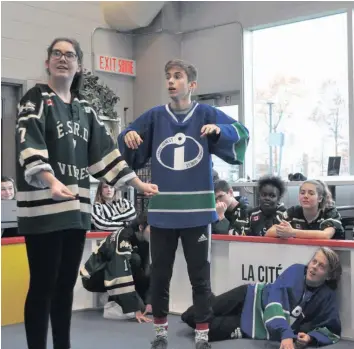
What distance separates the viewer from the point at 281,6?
6.56m

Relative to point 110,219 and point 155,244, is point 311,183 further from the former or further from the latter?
point 110,219

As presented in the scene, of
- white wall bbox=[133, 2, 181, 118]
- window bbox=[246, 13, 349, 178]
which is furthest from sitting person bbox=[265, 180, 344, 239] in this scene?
white wall bbox=[133, 2, 181, 118]

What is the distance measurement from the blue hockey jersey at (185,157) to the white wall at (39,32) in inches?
161

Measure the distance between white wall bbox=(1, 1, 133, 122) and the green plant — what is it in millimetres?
481

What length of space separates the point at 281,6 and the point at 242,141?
4609mm

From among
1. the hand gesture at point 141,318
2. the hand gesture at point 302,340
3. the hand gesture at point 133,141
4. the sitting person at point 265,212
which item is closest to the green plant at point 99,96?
the sitting person at point 265,212

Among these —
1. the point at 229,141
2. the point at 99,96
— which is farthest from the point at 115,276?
the point at 99,96

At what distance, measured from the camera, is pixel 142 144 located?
244 centimetres

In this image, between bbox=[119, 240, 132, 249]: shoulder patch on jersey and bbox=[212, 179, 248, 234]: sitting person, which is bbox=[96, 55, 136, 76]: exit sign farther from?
bbox=[119, 240, 132, 249]: shoulder patch on jersey

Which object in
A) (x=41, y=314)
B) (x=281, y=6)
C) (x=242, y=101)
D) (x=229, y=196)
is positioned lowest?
(x=41, y=314)

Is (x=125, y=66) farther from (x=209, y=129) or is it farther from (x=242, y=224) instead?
(x=209, y=129)

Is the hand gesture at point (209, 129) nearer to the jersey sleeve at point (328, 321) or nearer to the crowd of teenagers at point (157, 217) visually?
the crowd of teenagers at point (157, 217)

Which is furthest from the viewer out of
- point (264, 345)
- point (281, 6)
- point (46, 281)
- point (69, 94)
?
point (281, 6)

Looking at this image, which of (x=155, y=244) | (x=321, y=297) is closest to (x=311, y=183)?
(x=321, y=297)
